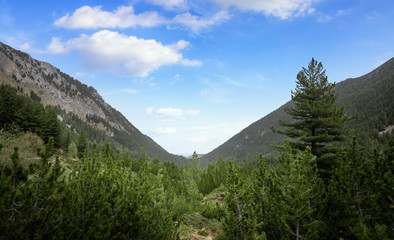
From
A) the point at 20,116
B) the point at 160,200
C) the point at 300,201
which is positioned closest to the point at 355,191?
the point at 300,201

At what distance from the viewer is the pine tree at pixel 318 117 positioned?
1706 centimetres

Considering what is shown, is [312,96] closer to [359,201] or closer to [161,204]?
[359,201]

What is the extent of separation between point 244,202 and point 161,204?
332 centimetres

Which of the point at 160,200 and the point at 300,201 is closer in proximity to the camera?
the point at 300,201

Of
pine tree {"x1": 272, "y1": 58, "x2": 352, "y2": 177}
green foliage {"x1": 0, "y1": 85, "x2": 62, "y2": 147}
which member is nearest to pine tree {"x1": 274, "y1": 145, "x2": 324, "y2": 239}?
pine tree {"x1": 272, "y1": 58, "x2": 352, "y2": 177}

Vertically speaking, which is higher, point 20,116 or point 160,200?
point 20,116

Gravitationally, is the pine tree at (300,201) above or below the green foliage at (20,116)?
below

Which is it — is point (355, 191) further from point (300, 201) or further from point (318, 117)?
point (318, 117)

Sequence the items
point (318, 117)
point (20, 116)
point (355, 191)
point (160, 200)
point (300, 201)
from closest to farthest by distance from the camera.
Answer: point (300, 201)
point (355, 191)
point (160, 200)
point (318, 117)
point (20, 116)

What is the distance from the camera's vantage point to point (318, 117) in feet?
57.2

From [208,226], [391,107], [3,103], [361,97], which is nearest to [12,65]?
[3,103]

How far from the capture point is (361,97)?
630 feet

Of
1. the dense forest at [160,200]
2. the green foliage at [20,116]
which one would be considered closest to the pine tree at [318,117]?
the dense forest at [160,200]

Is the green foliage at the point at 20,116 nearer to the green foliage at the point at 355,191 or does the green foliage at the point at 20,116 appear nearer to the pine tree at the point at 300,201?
the pine tree at the point at 300,201
